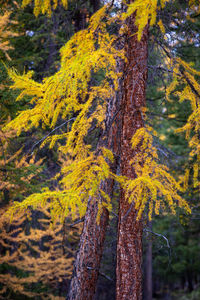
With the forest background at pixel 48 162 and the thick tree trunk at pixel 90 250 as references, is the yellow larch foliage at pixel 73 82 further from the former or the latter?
the thick tree trunk at pixel 90 250

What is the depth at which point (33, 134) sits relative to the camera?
30.8 feet

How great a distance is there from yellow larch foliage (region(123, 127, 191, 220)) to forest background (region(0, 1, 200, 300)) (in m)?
0.47

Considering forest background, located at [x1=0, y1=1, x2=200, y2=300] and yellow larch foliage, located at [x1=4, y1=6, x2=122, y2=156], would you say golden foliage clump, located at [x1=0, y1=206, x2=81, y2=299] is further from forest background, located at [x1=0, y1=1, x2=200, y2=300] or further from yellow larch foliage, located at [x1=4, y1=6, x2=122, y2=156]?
yellow larch foliage, located at [x1=4, y1=6, x2=122, y2=156]

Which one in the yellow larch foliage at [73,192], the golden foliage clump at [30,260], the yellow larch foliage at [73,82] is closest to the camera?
the yellow larch foliage at [73,192]

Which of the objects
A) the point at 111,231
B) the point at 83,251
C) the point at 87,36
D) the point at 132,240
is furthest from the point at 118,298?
the point at 87,36

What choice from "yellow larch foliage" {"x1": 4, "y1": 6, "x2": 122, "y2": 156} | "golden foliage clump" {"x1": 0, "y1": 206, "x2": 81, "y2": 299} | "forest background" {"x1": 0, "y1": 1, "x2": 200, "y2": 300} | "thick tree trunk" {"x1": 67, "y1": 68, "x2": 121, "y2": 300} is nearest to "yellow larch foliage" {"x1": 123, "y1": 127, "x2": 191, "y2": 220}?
"forest background" {"x1": 0, "y1": 1, "x2": 200, "y2": 300}

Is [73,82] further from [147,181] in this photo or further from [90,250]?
[90,250]

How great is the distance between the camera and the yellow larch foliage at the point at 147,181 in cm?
383

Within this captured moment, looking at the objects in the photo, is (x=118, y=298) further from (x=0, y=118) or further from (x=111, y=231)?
(x=0, y=118)

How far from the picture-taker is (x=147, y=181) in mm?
3771

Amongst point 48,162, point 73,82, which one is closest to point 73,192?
point 73,82

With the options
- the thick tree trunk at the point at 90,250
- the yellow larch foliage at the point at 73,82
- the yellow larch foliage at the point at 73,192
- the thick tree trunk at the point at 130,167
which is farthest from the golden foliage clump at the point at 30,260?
the yellow larch foliage at the point at 73,82

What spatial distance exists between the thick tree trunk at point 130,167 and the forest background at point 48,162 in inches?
17.1

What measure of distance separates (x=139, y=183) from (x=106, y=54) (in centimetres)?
237
